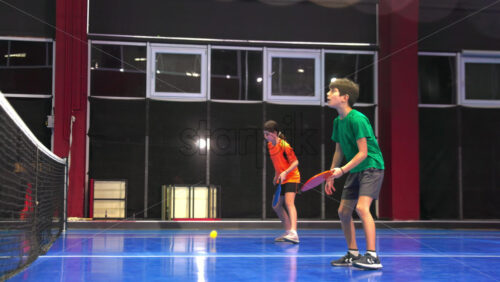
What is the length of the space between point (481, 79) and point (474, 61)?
1.41 ft

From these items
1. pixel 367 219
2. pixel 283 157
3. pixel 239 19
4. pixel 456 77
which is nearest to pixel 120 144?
pixel 239 19

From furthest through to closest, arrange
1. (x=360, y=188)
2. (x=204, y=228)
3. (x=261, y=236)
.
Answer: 1. (x=204, y=228)
2. (x=261, y=236)
3. (x=360, y=188)

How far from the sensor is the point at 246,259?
5.47m

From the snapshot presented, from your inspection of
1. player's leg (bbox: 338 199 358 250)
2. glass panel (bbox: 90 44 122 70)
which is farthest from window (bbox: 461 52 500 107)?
player's leg (bbox: 338 199 358 250)

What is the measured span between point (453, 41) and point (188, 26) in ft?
19.0

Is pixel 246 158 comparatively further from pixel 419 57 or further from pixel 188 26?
pixel 419 57

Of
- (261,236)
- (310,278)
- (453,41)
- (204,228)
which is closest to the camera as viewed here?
(310,278)

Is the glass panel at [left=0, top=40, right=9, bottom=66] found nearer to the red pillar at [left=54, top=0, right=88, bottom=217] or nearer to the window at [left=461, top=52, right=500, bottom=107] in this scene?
the red pillar at [left=54, top=0, right=88, bottom=217]

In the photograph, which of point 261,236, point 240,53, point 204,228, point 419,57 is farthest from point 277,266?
point 419,57

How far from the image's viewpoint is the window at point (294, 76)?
37.5ft

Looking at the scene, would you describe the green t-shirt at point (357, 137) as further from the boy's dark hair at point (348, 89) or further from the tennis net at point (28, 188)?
the tennis net at point (28, 188)

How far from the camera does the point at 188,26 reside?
440 inches

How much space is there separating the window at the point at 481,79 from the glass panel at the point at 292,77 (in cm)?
343

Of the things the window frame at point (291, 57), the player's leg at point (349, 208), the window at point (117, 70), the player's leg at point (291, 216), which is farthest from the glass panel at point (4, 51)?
the player's leg at point (349, 208)
